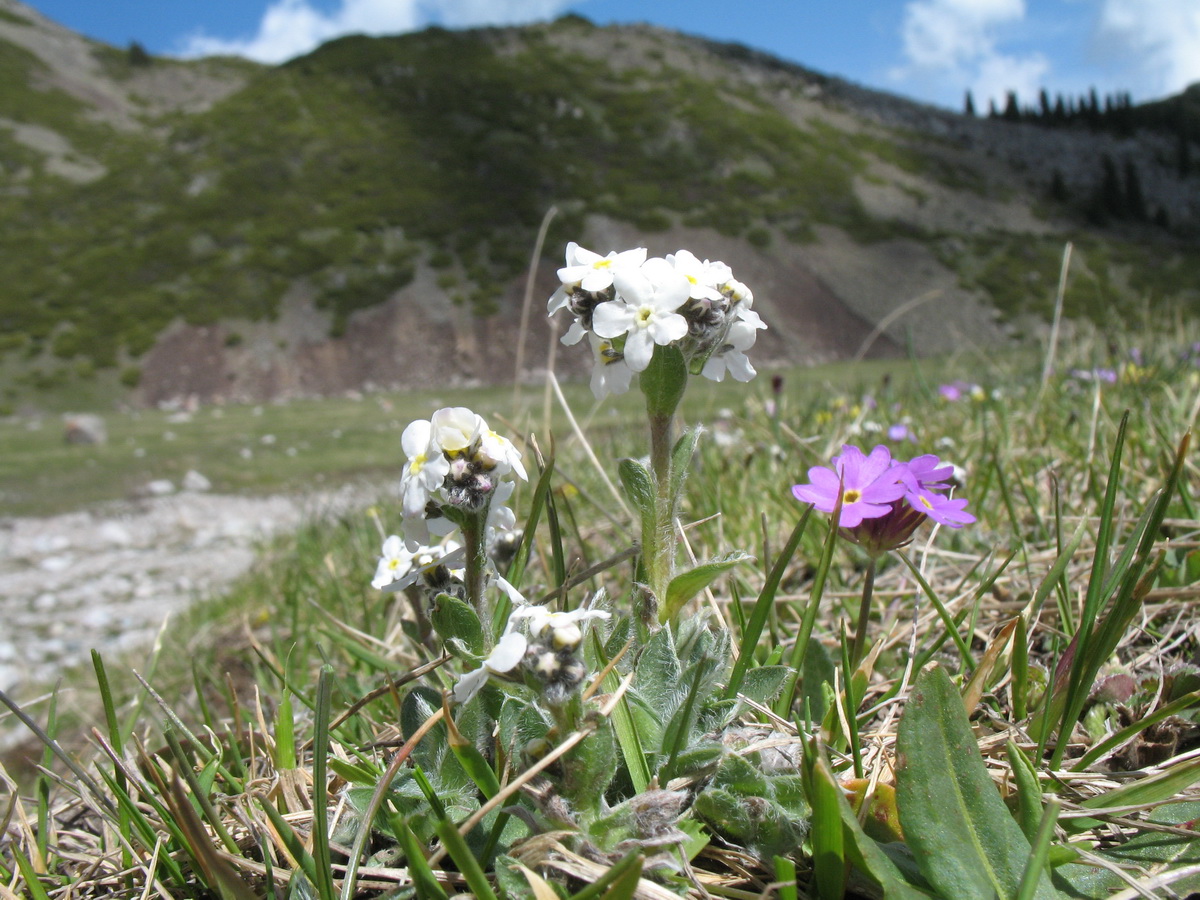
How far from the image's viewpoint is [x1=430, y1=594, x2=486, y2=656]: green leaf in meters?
1.04

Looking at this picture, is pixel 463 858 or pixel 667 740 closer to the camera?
pixel 463 858

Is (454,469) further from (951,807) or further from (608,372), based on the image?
(951,807)

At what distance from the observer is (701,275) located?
1.14m

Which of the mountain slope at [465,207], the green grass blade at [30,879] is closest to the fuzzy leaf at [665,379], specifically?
the green grass blade at [30,879]

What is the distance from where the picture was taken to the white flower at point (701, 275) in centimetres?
109

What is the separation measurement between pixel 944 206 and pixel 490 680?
51286mm

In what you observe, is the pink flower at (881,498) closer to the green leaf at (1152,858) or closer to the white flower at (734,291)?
the white flower at (734,291)

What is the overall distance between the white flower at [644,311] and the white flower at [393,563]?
0.70 metres

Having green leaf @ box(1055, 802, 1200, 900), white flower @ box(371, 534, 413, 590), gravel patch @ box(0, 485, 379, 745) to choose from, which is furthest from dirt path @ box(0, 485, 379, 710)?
green leaf @ box(1055, 802, 1200, 900)

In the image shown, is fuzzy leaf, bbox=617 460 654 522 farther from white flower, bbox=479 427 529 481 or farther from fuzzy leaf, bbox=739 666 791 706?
fuzzy leaf, bbox=739 666 791 706

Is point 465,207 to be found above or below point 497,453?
above

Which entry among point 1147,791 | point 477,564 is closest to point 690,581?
point 477,564

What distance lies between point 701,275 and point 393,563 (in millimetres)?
941

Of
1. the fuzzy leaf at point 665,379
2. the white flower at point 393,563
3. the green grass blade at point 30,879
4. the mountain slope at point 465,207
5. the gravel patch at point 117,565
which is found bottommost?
the gravel patch at point 117,565
